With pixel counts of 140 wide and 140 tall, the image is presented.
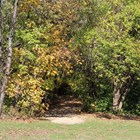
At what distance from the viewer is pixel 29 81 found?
20734 millimetres

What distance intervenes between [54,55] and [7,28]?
2983mm

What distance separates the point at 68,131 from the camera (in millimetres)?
16812

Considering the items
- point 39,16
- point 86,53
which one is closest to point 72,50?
point 86,53

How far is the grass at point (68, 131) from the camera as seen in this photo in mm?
15164

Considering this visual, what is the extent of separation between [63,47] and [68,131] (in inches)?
285

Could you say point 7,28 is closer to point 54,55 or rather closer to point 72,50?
point 54,55

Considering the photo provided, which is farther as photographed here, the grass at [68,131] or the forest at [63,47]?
the forest at [63,47]

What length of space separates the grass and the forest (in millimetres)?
2145

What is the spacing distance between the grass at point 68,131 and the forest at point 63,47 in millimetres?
2145

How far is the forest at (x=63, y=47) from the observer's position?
20.7 m

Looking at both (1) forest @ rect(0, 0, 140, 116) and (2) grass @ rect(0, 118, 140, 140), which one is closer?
(2) grass @ rect(0, 118, 140, 140)

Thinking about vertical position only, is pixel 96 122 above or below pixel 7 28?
below

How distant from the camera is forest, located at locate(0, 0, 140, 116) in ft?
68.0

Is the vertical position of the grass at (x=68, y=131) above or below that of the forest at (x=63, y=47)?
below
